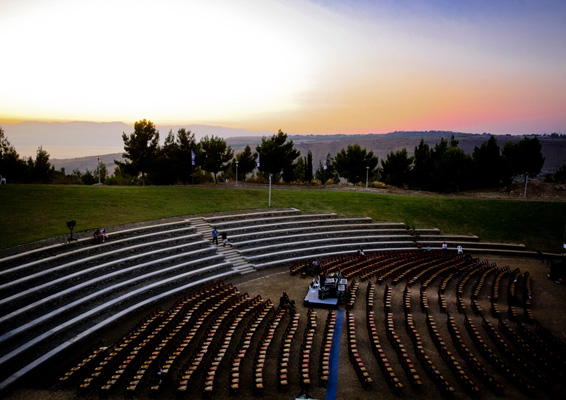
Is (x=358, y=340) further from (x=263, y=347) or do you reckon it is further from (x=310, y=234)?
(x=310, y=234)

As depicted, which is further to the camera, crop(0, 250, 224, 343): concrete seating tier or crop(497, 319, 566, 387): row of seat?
crop(0, 250, 224, 343): concrete seating tier

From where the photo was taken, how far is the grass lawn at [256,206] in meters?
26.1

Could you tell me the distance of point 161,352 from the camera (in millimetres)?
13555

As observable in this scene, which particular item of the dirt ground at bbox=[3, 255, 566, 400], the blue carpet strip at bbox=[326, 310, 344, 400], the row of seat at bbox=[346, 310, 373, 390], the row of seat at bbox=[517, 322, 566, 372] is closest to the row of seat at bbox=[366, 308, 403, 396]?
the dirt ground at bbox=[3, 255, 566, 400]

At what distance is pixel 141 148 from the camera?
4909cm

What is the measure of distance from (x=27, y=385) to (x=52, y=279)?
22.1 ft

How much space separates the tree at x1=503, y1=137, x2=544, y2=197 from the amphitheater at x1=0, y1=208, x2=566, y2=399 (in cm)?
3334

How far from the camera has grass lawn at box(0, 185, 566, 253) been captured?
2614 centimetres

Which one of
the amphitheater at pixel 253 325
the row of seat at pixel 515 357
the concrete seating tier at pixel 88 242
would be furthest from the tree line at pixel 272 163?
the row of seat at pixel 515 357

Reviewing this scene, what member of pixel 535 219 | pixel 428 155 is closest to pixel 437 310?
pixel 535 219

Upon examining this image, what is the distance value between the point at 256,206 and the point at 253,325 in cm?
2135

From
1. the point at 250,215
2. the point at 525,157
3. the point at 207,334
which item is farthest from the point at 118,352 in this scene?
the point at 525,157

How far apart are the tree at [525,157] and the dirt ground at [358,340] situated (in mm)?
32788

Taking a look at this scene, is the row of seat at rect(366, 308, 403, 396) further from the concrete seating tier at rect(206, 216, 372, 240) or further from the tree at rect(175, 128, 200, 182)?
the tree at rect(175, 128, 200, 182)
